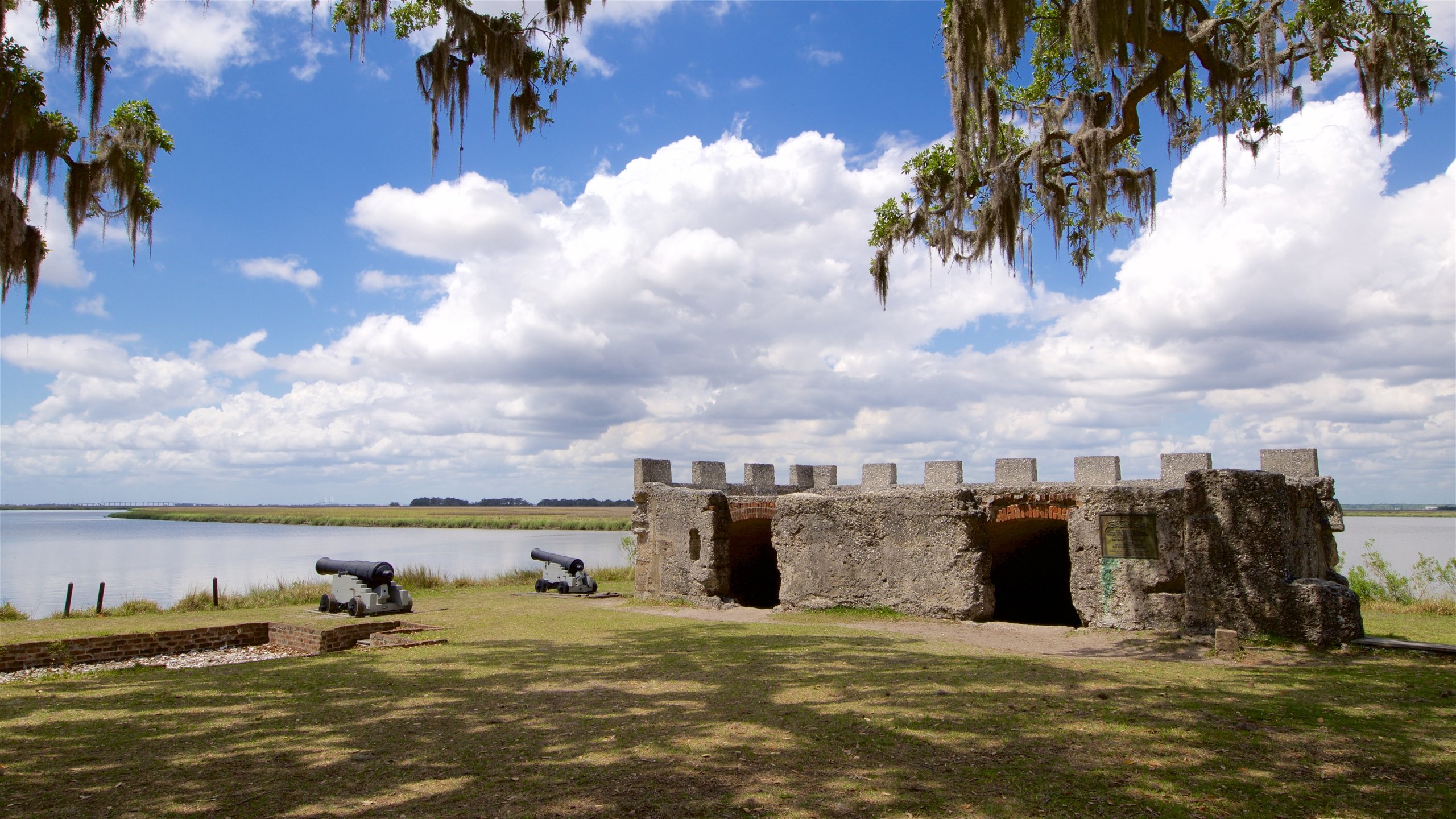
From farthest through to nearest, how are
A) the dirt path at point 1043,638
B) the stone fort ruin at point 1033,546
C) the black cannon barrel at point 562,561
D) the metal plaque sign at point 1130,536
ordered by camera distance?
the black cannon barrel at point 562,561, the metal plaque sign at point 1130,536, the stone fort ruin at point 1033,546, the dirt path at point 1043,638

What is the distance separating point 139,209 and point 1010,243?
1043cm

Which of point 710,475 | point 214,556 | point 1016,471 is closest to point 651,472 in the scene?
point 710,475

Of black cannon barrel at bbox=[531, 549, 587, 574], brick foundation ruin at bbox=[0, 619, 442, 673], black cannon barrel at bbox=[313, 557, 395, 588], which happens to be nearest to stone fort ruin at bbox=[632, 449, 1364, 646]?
black cannon barrel at bbox=[531, 549, 587, 574]

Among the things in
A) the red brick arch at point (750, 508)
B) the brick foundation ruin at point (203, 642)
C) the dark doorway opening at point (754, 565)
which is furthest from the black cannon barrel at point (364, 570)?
the dark doorway opening at point (754, 565)

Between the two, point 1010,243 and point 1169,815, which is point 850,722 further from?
point 1010,243

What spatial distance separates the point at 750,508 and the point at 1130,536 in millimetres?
5932

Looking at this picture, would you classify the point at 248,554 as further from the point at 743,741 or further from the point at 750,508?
the point at 743,741

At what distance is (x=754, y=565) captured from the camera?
15828 mm

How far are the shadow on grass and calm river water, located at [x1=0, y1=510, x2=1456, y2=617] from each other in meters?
13.4

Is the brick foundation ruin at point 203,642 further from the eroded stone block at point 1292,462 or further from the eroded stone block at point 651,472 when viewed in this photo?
the eroded stone block at point 1292,462

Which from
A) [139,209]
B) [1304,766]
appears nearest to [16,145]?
[139,209]

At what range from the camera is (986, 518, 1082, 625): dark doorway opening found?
1377cm

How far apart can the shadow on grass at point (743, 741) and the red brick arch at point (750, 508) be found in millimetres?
6101

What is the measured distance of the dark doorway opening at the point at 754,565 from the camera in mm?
15062
